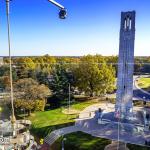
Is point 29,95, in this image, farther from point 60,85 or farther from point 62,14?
point 62,14

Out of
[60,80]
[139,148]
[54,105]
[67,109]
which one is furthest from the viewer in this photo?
[60,80]

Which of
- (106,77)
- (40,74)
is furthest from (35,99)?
(40,74)

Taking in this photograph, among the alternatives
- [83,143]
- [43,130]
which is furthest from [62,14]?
[43,130]

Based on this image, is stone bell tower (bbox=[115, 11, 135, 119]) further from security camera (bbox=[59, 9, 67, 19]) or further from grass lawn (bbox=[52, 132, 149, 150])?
security camera (bbox=[59, 9, 67, 19])

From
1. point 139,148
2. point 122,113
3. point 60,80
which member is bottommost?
point 139,148

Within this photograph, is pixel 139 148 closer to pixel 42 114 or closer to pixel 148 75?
pixel 42 114

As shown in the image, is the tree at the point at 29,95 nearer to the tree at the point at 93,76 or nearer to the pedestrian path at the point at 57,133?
the pedestrian path at the point at 57,133

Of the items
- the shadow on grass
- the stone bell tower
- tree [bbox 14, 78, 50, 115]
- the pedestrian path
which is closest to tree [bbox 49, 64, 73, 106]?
tree [bbox 14, 78, 50, 115]
